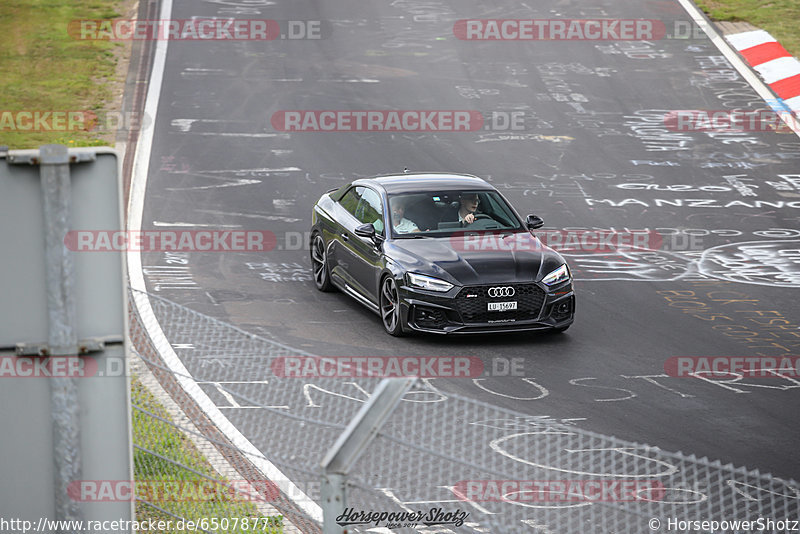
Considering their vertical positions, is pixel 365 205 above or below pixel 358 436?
below

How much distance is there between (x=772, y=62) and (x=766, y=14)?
3685mm

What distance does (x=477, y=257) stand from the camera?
1190cm

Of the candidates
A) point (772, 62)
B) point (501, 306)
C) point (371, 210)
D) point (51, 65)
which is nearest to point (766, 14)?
point (772, 62)

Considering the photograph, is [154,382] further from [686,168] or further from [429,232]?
[686,168]

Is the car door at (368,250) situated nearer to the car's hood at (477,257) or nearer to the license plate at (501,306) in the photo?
the car's hood at (477,257)

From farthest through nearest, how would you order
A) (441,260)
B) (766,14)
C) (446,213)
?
(766,14)
(446,213)
(441,260)

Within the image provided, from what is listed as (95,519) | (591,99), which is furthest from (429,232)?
(591,99)

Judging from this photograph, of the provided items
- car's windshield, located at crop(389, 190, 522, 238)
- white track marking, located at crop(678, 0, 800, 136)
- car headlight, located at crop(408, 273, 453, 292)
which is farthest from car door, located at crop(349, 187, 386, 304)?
white track marking, located at crop(678, 0, 800, 136)

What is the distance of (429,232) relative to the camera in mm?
12594

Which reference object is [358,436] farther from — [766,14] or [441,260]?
[766,14]

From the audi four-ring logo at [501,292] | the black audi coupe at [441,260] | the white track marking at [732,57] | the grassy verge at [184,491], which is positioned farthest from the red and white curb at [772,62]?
the grassy verge at [184,491]

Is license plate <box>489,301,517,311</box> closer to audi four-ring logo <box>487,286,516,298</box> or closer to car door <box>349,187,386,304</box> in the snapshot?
audi four-ring logo <box>487,286,516,298</box>

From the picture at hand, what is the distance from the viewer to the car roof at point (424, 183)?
13141 millimetres

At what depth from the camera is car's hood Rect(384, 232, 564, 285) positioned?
38.2 ft
